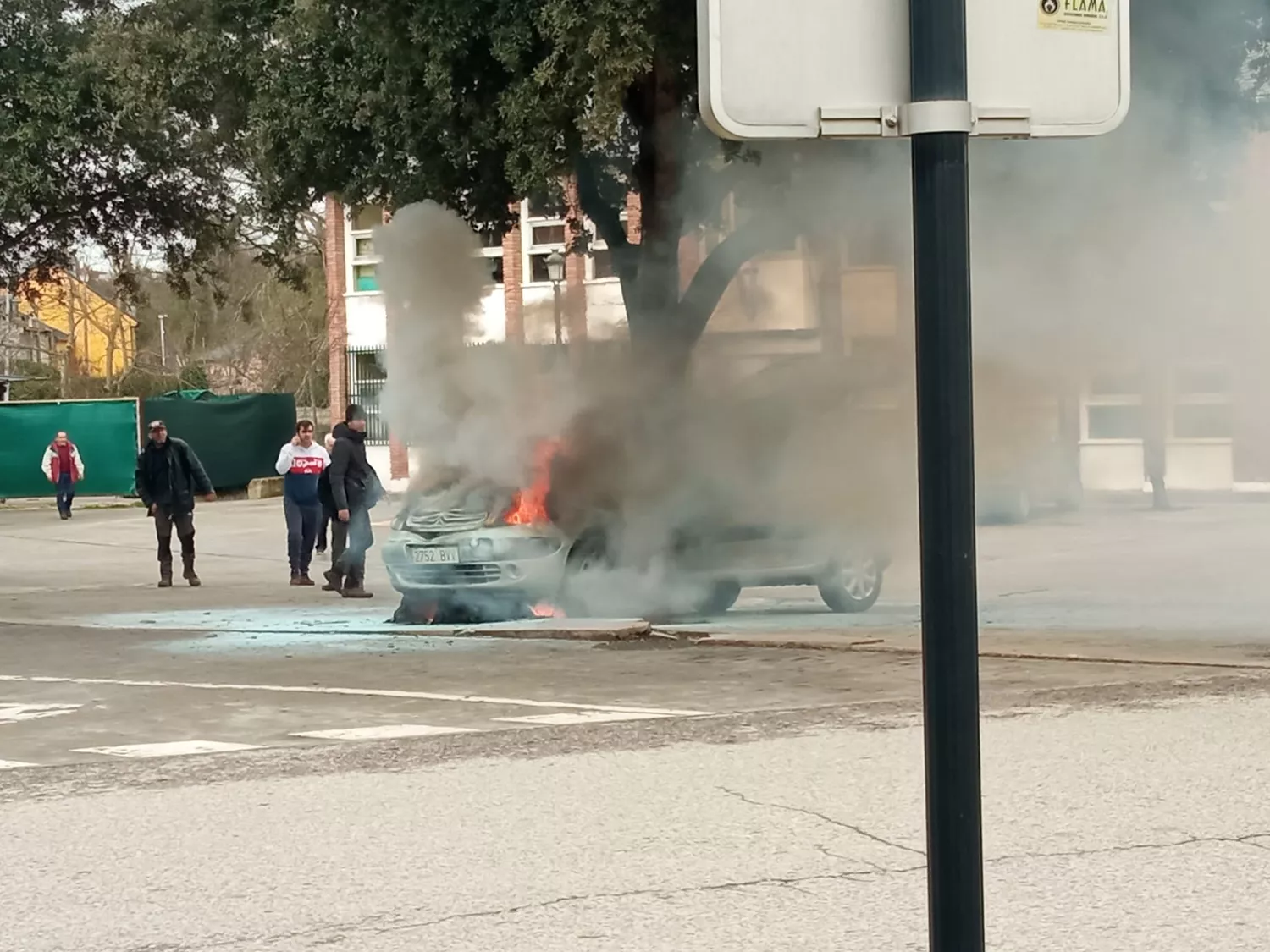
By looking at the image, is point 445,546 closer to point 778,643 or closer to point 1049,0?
point 778,643

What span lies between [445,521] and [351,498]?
11.2 ft

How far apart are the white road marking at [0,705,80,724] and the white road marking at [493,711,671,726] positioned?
2.44 metres

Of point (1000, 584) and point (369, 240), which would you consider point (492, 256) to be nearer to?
point (369, 240)

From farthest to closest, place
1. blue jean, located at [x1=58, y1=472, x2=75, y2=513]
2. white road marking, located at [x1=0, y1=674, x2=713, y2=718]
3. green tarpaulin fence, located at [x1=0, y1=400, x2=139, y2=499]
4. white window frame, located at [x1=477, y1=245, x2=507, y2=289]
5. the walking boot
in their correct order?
green tarpaulin fence, located at [x1=0, y1=400, x2=139, y2=499] → blue jean, located at [x1=58, y1=472, x2=75, y2=513] → the walking boot → white window frame, located at [x1=477, y1=245, x2=507, y2=289] → white road marking, located at [x1=0, y1=674, x2=713, y2=718]

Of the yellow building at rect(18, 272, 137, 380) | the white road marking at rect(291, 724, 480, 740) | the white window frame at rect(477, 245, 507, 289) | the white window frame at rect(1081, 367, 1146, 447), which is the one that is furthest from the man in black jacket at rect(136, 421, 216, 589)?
the yellow building at rect(18, 272, 137, 380)

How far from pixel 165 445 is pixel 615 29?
938 cm

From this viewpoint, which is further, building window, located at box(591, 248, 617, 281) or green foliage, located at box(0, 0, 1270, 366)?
building window, located at box(591, 248, 617, 281)

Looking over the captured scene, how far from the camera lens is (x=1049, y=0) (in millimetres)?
2420

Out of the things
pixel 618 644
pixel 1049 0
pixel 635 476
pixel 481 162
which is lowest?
pixel 618 644

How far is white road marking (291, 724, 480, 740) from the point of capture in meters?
8.25

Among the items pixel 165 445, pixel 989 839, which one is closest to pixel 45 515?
pixel 165 445

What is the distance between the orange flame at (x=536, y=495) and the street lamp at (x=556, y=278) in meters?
1.01

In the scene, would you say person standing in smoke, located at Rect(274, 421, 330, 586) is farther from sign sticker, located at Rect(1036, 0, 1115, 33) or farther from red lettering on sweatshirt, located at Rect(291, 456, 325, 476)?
sign sticker, located at Rect(1036, 0, 1115, 33)

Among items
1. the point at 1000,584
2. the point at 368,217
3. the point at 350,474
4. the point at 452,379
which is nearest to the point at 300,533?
the point at 350,474
